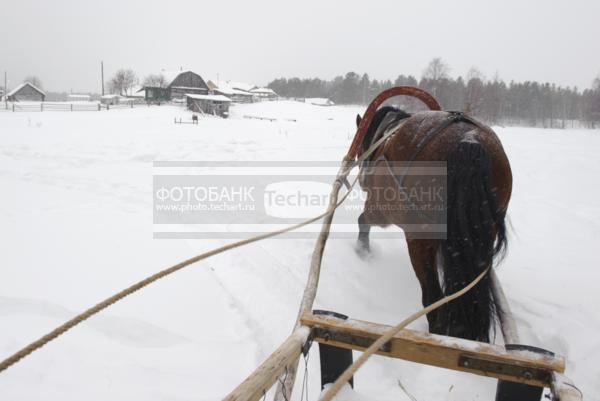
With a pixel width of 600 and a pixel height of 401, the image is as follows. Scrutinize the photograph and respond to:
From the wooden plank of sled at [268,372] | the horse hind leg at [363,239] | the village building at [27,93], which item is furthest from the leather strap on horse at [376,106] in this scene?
the village building at [27,93]

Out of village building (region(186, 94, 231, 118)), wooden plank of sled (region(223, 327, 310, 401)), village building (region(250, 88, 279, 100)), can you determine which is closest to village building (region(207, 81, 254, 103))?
village building (region(250, 88, 279, 100))

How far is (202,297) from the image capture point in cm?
308

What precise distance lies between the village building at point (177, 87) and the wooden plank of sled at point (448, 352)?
165ft

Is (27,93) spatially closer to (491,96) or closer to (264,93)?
(264,93)

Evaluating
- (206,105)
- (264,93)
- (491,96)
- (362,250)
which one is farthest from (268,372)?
(264,93)

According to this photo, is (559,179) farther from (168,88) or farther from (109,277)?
(168,88)

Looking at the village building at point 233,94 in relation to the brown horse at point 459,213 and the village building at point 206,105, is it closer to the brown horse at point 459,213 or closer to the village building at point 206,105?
the village building at point 206,105

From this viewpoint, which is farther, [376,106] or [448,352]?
[376,106]

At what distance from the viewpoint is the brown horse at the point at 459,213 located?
215cm

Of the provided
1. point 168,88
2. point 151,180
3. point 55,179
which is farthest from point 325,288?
point 168,88

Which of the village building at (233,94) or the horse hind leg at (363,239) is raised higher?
the village building at (233,94)

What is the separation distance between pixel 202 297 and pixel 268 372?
6.85 ft

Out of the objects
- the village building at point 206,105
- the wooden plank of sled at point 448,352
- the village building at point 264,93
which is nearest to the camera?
the wooden plank of sled at point 448,352

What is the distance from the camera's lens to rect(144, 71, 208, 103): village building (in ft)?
152
